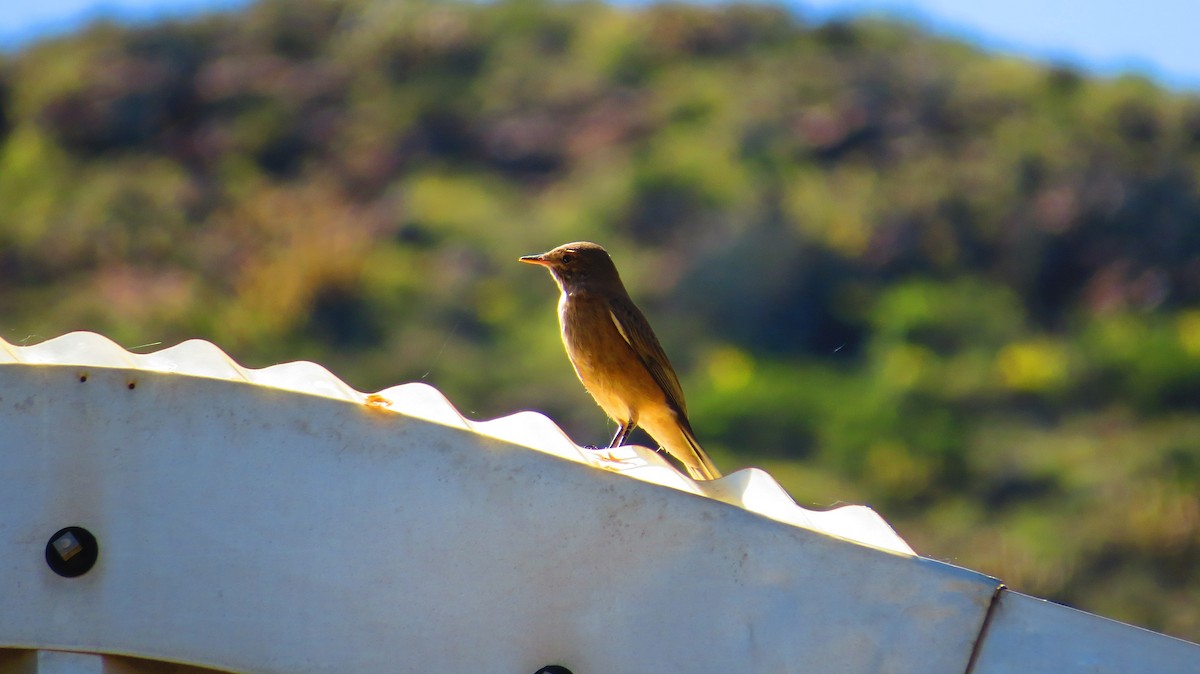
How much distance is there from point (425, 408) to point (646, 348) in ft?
9.02

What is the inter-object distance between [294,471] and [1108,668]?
6.42 ft

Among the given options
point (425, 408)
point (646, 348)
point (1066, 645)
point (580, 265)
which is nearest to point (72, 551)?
point (425, 408)

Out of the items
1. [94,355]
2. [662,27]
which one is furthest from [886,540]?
[662,27]

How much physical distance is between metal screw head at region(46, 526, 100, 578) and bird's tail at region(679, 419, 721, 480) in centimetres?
263

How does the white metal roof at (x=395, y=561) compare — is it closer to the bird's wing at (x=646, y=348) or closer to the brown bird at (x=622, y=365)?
the brown bird at (x=622, y=365)

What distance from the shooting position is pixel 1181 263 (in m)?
18.2

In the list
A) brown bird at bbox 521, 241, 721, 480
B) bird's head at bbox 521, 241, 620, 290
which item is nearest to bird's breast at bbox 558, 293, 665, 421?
brown bird at bbox 521, 241, 721, 480

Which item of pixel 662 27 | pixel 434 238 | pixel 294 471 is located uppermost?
pixel 662 27

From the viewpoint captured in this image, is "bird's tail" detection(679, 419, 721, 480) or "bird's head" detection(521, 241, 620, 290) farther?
"bird's head" detection(521, 241, 620, 290)

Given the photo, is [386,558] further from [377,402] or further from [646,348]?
[646,348]

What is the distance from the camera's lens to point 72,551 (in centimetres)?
325

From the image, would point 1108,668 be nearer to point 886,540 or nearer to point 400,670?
point 886,540

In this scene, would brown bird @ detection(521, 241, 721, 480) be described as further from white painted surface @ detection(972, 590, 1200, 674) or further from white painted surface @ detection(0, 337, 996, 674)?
white painted surface @ detection(972, 590, 1200, 674)

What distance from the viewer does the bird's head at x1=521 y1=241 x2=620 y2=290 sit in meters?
6.40
